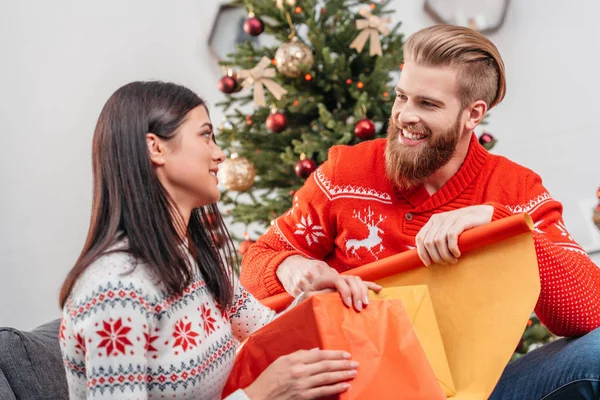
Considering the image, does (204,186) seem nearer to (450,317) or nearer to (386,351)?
(386,351)

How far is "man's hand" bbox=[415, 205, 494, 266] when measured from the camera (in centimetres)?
142

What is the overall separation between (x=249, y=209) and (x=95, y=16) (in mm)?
1676

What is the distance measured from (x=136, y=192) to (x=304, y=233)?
0.78 m

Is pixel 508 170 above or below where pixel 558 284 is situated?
above

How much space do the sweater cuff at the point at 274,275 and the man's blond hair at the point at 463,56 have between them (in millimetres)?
589

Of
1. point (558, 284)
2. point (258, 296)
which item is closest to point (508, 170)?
point (558, 284)

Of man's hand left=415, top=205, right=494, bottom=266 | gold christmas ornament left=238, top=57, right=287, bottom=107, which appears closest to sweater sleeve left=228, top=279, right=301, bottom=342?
man's hand left=415, top=205, right=494, bottom=266

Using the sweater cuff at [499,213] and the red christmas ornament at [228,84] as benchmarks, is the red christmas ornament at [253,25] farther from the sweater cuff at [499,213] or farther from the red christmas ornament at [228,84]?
the sweater cuff at [499,213]

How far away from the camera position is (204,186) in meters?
1.31

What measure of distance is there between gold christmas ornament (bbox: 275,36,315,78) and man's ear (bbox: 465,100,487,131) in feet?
3.29

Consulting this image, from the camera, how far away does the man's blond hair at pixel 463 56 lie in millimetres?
1813

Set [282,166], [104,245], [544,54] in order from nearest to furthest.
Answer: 1. [104,245]
2. [282,166]
3. [544,54]

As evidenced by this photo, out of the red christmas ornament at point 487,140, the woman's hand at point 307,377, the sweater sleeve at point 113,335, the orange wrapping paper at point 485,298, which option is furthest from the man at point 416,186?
the red christmas ornament at point 487,140

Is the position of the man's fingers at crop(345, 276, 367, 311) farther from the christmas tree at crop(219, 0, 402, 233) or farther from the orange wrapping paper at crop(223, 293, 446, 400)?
the christmas tree at crop(219, 0, 402, 233)
